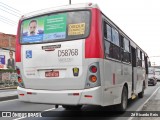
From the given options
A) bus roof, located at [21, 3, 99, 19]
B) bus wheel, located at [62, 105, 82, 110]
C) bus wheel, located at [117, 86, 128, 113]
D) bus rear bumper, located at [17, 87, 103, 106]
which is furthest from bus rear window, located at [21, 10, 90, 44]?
bus wheel, located at [117, 86, 128, 113]

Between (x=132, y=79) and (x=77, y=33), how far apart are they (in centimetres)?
553

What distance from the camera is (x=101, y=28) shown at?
8.17 metres

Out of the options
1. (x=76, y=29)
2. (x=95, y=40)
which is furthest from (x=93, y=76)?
(x=76, y=29)

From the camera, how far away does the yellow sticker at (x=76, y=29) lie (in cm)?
807

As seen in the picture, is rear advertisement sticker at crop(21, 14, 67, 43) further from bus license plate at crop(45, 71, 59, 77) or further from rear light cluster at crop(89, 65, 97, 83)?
rear light cluster at crop(89, 65, 97, 83)

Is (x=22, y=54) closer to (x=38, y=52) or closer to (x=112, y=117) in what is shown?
(x=38, y=52)

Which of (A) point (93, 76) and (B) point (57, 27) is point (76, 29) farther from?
(A) point (93, 76)

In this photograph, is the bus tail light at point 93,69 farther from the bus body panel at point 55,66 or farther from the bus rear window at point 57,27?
the bus rear window at point 57,27

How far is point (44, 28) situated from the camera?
8.55 metres

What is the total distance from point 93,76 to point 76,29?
52.1 inches

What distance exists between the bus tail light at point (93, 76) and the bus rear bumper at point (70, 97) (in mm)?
127

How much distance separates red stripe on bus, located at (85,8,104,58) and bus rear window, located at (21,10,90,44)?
153 mm

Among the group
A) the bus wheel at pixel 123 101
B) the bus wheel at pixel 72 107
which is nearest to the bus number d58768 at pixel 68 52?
the bus wheel at pixel 72 107

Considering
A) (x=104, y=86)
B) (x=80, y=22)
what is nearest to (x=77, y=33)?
(x=80, y=22)
